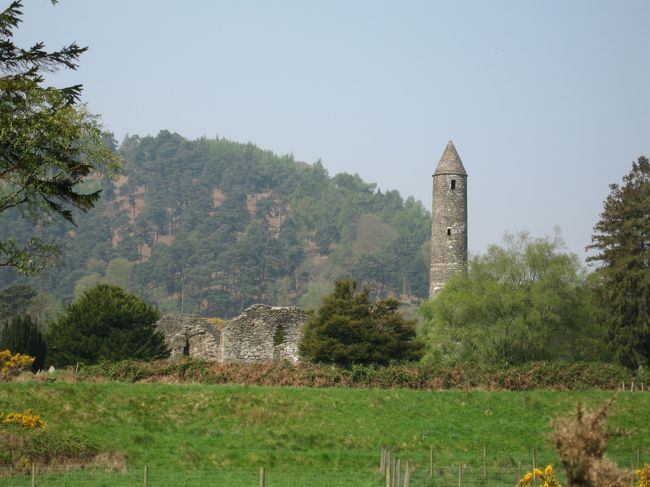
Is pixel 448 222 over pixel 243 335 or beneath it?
over

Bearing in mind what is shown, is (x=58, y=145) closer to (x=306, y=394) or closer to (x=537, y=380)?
(x=306, y=394)

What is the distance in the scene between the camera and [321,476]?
21.8m

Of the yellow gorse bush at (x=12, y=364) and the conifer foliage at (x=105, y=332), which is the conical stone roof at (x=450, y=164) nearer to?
the conifer foliage at (x=105, y=332)

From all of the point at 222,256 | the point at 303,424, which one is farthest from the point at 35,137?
the point at 222,256

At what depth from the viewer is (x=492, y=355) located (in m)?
43.1

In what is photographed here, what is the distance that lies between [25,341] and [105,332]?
137 inches

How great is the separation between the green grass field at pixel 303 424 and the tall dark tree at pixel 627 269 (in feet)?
42.1

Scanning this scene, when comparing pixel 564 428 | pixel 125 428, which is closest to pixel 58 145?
pixel 125 428

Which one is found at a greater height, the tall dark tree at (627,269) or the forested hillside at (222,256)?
the forested hillside at (222,256)

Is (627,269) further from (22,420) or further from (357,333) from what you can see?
(22,420)

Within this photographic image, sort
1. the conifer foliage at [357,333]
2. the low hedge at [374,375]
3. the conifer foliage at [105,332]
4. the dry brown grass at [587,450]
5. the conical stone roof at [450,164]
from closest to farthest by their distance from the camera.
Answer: the dry brown grass at [587,450] < the low hedge at [374,375] < the conifer foliage at [105,332] < the conifer foliage at [357,333] < the conical stone roof at [450,164]

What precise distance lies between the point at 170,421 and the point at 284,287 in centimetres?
12373

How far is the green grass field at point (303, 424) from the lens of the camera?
23.9 meters

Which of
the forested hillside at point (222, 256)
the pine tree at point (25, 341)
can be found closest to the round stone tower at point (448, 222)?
the pine tree at point (25, 341)
